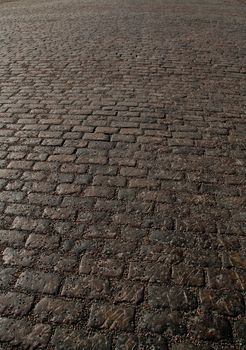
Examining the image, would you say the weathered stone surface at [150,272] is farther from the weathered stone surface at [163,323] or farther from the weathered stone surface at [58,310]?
the weathered stone surface at [58,310]

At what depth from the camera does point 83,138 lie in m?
5.01

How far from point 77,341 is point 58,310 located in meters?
0.29

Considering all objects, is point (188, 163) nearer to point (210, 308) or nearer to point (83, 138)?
point (83, 138)

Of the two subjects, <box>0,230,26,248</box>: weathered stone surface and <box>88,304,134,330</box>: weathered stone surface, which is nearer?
<box>88,304,134,330</box>: weathered stone surface

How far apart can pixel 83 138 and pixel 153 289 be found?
269 cm

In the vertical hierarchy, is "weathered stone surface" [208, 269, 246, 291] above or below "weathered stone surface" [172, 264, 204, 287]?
below

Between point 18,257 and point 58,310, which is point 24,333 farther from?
point 18,257

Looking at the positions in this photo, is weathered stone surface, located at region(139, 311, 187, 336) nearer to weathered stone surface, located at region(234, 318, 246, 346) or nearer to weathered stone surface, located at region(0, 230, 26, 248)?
weathered stone surface, located at region(234, 318, 246, 346)

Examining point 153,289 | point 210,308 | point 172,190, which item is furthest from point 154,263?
point 172,190

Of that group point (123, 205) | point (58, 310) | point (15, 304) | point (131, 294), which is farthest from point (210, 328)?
point (123, 205)

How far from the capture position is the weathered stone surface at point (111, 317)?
2.57 m

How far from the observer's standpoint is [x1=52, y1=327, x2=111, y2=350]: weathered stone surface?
243cm

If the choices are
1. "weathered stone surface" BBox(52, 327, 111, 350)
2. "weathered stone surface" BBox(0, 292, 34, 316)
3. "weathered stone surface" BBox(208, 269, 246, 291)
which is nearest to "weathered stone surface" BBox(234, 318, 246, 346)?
"weathered stone surface" BBox(208, 269, 246, 291)

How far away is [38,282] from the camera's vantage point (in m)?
2.89
